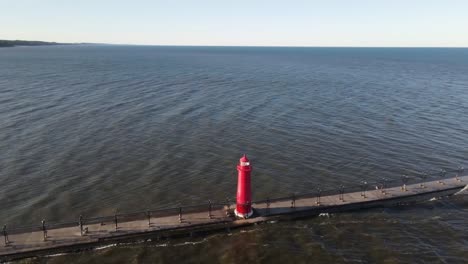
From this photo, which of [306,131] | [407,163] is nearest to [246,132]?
[306,131]

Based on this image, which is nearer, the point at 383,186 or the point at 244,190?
the point at 244,190

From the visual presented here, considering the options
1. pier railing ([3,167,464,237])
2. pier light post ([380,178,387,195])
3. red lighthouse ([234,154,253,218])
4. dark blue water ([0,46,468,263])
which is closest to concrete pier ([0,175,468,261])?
pier light post ([380,178,387,195])

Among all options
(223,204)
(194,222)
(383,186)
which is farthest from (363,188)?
(194,222)

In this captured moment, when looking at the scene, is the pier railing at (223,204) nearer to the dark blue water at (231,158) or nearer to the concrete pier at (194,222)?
the concrete pier at (194,222)

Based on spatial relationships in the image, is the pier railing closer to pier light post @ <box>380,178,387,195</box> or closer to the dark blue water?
pier light post @ <box>380,178,387,195</box>

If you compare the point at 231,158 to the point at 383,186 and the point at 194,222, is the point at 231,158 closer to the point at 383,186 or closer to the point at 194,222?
the point at 383,186

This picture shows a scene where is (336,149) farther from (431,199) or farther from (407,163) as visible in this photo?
(431,199)
